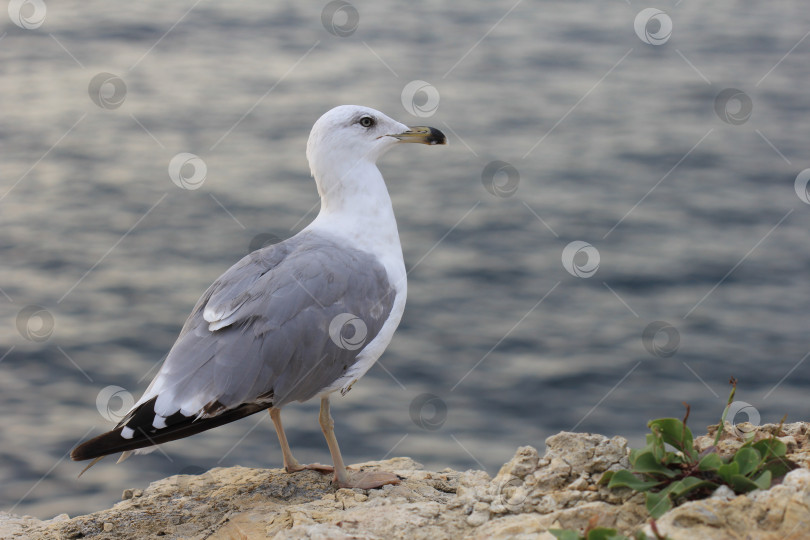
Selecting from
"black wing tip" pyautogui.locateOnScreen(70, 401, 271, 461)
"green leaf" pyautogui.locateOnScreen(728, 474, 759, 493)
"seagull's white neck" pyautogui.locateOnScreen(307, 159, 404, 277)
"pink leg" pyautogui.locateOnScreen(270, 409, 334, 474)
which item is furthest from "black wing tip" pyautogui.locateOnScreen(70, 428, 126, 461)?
"green leaf" pyautogui.locateOnScreen(728, 474, 759, 493)

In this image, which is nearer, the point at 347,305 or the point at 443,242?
the point at 347,305

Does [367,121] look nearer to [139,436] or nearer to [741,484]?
[139,436]

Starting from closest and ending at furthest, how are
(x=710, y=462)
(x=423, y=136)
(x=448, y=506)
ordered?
1. (x=710, y=462)
2. (x=448, y=506)
3. (x=423, y=136)

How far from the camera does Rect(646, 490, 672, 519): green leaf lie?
11.5ft

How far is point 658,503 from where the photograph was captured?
3.53m

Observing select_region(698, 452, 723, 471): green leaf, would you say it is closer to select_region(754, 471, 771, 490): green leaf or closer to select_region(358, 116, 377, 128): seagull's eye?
select_region(754, 471, 771, 490): green leaf

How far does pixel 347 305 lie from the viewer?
4.93m

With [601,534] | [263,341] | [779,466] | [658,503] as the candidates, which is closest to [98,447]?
[263,341]

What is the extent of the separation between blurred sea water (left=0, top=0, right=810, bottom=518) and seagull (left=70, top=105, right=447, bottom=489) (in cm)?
227

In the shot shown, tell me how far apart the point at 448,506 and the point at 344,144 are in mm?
2247

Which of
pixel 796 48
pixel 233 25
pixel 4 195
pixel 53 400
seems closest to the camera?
pixel 53 400

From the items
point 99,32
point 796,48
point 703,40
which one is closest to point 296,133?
point 99,32

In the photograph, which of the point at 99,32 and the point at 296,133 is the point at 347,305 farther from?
the point at 99,32

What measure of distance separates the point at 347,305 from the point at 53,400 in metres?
3.87
